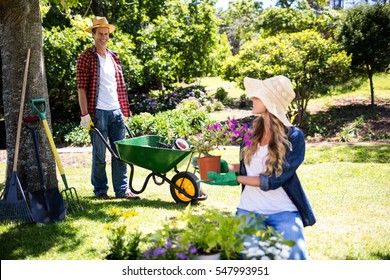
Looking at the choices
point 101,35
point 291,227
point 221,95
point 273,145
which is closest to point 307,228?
point 291,227

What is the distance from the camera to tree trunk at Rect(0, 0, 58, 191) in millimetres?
4539

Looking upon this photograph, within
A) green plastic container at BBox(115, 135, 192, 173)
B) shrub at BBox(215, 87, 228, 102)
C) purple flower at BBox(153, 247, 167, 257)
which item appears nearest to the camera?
purple flower at BBox(153, 247, 167, 257)

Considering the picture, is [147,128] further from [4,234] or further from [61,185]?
[4,234]

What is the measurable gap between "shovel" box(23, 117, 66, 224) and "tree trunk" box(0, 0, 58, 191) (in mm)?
218

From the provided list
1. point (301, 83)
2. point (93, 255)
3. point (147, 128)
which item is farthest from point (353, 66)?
point (93, 255)

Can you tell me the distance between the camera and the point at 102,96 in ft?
16.5

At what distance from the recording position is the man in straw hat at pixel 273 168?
113 inches

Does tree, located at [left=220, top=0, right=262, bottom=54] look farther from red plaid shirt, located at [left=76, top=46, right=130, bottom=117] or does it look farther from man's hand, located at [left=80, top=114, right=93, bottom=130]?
man's hand, located at [left=80, top=114, right=93, bottom=130]

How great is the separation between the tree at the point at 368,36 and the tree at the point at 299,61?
0.53m

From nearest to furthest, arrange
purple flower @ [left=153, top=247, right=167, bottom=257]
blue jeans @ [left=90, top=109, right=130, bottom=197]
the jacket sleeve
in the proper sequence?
purple flower @ [left=153, top=247, right=167, bottom=257] → the jacket sleeve → blue jeans @ [left=90, top=109, right=130, bottom=197]

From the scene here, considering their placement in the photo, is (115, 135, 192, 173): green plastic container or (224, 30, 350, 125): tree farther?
(224, 30, 350, 125): tree

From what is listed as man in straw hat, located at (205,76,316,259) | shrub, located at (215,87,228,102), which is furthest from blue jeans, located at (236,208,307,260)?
shrub, located at (215,87,228,102)

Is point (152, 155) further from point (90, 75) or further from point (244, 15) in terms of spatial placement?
point (244, 15)

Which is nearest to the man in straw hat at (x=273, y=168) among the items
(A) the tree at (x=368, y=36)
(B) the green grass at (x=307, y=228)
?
(B) the green grass at (x=307, y=228)
